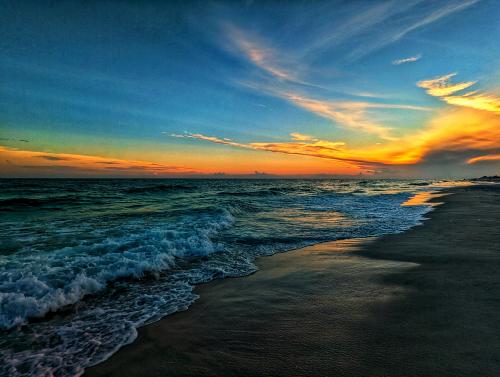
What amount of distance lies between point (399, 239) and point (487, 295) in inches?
203

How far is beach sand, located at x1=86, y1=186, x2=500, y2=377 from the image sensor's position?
2.96 meters

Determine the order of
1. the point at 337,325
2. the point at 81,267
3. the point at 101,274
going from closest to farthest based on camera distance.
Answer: the point at 337,325
the point at 101,274
the point at 81,267

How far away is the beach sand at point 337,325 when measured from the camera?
2961 mm

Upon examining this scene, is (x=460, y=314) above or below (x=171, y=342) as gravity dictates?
above

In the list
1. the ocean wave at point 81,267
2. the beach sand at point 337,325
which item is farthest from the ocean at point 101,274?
the beach sand at point 337,325

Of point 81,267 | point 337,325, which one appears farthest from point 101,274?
point 337,325

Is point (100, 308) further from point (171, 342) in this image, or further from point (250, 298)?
point (250, 298)

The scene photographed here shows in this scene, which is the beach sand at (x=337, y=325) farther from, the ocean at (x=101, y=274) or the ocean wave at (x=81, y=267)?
the ocean wave at (x=81, y=267)

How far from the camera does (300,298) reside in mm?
4785

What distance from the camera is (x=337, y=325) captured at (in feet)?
12.4

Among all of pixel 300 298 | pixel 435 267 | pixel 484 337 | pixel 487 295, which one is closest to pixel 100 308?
pixel 300 298

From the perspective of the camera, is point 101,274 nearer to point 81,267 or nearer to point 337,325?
point 81,267

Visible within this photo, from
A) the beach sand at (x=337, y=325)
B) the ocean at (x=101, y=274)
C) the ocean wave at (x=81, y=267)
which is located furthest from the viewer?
the ocean wave at (x=81, y=267)

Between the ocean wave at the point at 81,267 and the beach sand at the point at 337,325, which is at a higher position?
the beach sand at the point at 337,325
